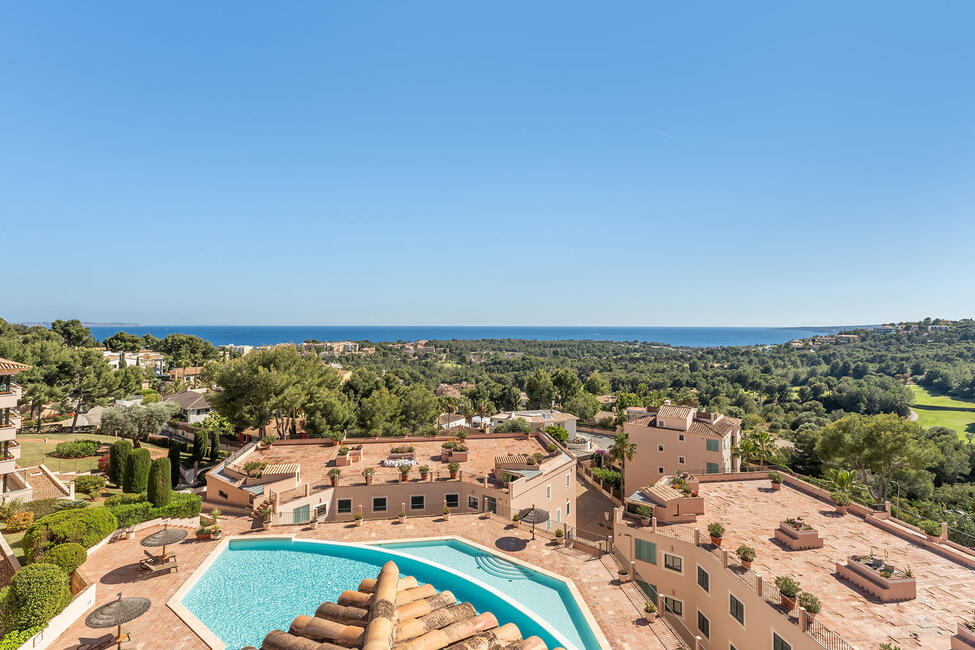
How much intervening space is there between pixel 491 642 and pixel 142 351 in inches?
4950

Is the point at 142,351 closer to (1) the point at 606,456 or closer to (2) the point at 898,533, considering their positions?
(1) the point at 606,456

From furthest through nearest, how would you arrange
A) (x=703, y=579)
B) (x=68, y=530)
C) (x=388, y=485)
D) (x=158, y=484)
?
Answer: (x=388, y=485) < (x=158, y=484) < (x=703, y=579) < (x=68, y=530)

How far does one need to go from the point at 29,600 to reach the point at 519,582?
559 inches

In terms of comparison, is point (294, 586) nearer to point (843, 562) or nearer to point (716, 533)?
point (716, 533)

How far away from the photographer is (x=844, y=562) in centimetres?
1700

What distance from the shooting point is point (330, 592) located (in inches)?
590

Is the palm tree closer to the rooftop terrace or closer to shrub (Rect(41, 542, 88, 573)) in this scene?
the rooftop terrace

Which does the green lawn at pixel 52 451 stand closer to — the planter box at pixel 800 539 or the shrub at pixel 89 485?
the shrub at pixel 89 485

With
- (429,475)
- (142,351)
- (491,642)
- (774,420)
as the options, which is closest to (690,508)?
(429,475)

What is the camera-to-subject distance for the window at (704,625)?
1808 centimetres

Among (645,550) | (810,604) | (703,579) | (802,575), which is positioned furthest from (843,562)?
(645,550)

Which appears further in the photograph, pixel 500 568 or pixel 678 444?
pixel 678 444

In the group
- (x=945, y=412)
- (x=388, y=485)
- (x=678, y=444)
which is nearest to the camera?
(x=388, y=485)

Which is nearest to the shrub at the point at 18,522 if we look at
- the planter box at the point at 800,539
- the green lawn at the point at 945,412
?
the planter box at the point at 800,539
